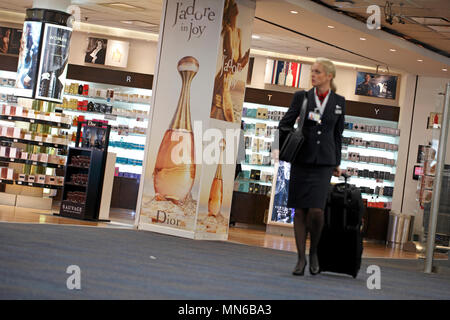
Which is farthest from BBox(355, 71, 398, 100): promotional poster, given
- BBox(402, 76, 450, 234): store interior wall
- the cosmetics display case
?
BBox(402, 76, 450, 234): store interior wall

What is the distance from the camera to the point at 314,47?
14.4m

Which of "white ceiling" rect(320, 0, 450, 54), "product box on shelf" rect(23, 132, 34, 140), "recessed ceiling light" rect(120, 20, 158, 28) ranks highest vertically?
"white ceiling" rect(320, 0, 450, 54)

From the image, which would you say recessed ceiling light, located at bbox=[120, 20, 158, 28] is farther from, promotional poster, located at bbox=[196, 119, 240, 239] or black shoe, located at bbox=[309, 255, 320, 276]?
black shoe, located at bbox=[309, 255, 320, 276]

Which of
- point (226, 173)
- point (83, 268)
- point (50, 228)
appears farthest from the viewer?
point (226, 173)

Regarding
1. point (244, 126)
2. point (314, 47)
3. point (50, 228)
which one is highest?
point (314, 47)

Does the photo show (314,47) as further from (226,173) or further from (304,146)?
(304,146)

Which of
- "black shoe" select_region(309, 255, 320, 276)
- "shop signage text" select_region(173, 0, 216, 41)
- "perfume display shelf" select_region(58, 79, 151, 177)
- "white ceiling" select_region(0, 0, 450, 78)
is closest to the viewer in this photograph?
"black shoe" select_region(309, 255, 320, 276)

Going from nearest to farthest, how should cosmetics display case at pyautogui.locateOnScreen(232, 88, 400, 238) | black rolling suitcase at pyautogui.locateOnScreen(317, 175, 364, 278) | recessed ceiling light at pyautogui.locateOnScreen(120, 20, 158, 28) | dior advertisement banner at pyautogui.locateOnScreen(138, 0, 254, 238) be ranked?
1. black rolling suitcase at pyautogui.locateOnScreen(317, 175, 364, 278)
2. dior advertisement banner at pyautogui.locateOnScreen(138, 0, 254, 238)
3. recessed ceiling light at pyautogui.locateOnScreen(120, 20, 158, 28)
4. cosmetics display case at pyautogui.locateOnScreen(232, 88, 400, 238)

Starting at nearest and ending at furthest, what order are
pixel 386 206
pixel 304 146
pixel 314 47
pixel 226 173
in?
pixel 304 146 < pixel 226 173 < pixel 314 47 < pixel 386 206

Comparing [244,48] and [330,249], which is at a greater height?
[244,48]

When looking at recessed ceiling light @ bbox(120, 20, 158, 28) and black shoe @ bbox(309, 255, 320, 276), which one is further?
recessed ceiling light @ bbox(120, 20, 158, 28)

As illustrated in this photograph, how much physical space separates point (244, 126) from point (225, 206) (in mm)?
5357

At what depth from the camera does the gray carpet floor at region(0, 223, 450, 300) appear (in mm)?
4055

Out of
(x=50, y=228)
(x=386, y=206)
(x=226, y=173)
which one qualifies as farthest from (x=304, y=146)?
(x=386, y=206)
